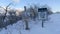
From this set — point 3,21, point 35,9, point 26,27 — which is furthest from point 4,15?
point 26,27

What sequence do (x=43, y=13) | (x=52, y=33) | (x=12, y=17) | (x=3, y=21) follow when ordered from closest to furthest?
(x=52, y=33), (x=43, y=13), (x=3, y=21), (x=12, y=17)

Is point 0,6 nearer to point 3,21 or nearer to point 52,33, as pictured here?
point 3,21

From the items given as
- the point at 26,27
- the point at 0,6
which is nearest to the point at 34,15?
the point at 0,6

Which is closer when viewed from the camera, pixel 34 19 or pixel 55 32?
pixel 55 32

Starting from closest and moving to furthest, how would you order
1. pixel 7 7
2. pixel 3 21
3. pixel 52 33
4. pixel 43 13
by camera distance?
pixel 52 33
pixel 43 13
pixel 7 7
pixel 3 21

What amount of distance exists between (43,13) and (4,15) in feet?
19.1

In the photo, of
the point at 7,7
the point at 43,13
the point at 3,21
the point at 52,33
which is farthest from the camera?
the point at 3,21

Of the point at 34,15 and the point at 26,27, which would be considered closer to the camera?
the point at 26,27

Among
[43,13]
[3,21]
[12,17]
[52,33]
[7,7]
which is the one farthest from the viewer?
[12,17]

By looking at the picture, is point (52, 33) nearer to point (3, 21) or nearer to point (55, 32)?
point (55, 32)

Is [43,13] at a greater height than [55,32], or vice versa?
[43,13]

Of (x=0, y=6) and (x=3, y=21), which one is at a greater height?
(x=0, y=6)

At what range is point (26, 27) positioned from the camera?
37.6 feet

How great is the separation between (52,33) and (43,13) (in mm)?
1897
